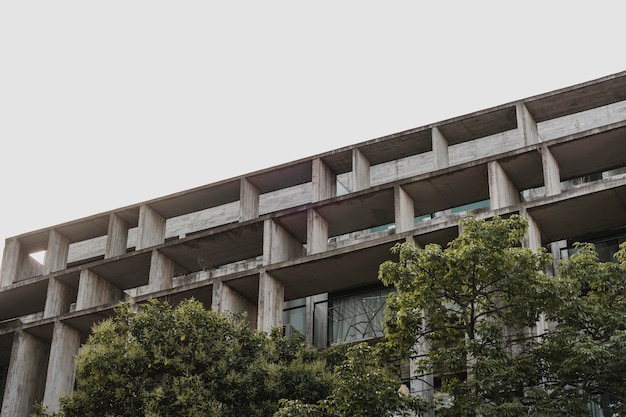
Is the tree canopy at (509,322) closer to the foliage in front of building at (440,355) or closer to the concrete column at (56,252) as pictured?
the foliage in front of building at (440,355)

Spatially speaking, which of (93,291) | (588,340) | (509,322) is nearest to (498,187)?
(509,322)

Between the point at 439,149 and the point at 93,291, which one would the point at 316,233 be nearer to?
the point at 439,149

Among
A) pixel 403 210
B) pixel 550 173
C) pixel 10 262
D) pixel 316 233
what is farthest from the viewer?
pixel 10 262

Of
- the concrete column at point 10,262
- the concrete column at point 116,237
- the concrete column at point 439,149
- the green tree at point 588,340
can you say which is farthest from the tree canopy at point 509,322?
the concrete column at point 10,262

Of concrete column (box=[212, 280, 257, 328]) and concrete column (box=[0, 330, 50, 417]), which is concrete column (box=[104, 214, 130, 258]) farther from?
concrete column (box=[212, 280, 257, 328])

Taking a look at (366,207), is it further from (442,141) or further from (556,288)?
(556,288)

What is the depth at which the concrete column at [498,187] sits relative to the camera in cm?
2641

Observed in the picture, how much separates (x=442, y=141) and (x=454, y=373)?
11316mm

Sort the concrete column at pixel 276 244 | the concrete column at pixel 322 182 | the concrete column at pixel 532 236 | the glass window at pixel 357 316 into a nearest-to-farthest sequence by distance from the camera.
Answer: the concrete column at pixel 532 236 < the glass window at pixel 357 316 < the concrete column at pixel 276 244 < the concrete column at pixel 322 182

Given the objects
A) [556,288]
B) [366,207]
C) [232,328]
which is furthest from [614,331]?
Answer: [366,207]

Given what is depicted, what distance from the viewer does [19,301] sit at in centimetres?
3469

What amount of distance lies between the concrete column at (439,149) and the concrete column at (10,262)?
15451 millimetres

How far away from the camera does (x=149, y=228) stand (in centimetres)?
3281

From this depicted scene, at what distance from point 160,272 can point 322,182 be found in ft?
19.1
